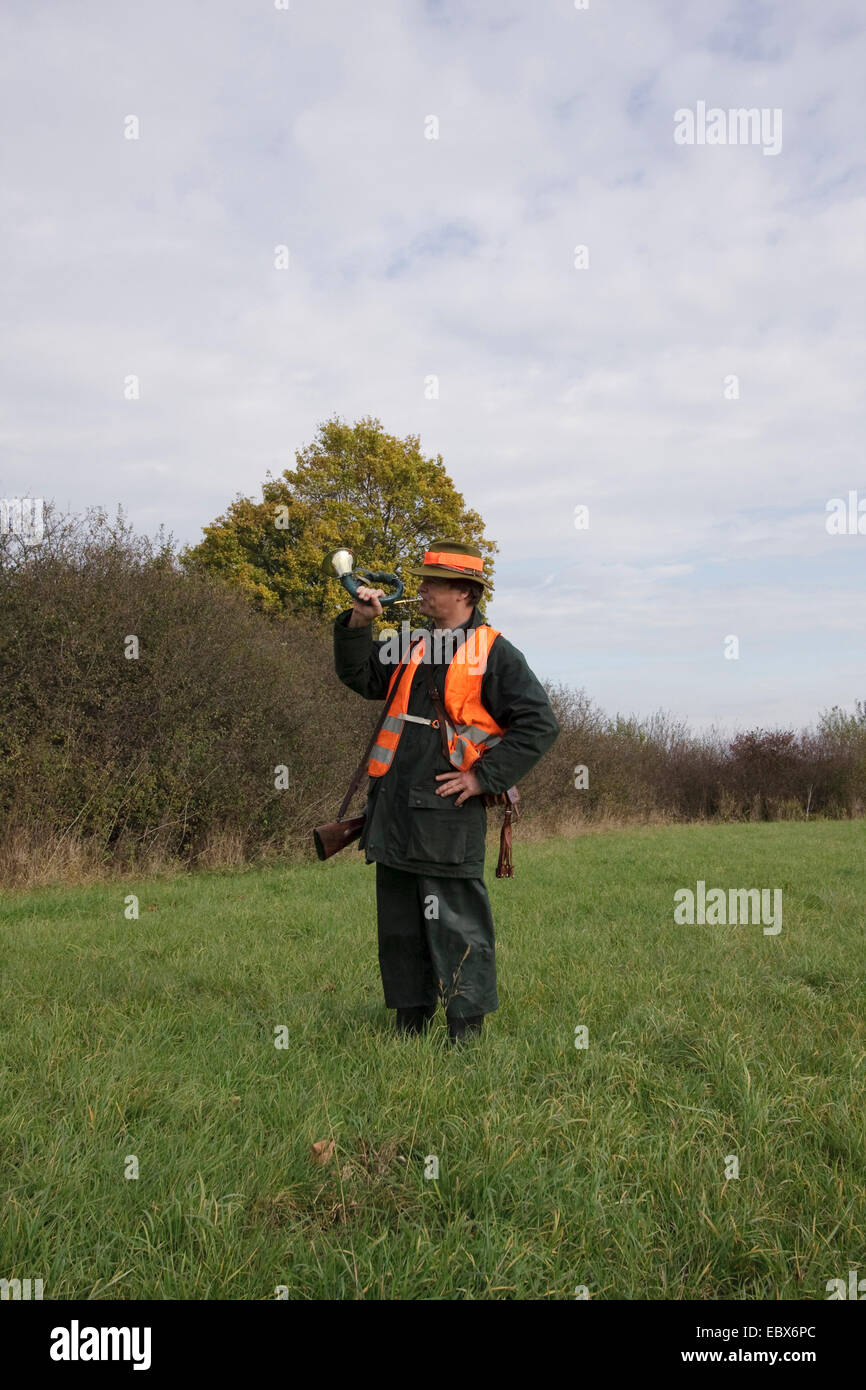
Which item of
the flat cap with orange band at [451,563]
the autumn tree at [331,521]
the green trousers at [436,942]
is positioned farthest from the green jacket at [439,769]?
Result: the autumn tree at [331,521]

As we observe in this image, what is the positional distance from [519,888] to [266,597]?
1460 centimetres

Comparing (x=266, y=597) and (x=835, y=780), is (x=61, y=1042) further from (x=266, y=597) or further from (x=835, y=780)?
(x=835, y=780)

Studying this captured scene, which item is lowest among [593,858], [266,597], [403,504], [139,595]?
[593,858]

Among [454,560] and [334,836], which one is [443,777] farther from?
[454,560]

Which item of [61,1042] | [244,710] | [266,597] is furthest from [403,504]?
[61,1042]

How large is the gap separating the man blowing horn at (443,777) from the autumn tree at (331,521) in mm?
17552

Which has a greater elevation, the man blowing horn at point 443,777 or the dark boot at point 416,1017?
the man blowing horn at point 443,777

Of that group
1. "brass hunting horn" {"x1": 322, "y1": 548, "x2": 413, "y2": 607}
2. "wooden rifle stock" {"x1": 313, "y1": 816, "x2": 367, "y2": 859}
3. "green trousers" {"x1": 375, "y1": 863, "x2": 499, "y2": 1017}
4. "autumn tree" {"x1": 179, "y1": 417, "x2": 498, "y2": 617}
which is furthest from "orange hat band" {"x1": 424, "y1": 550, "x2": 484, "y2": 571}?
"autumn tree" {"x1": 179, "y1": 417, "x2": 498, "y2": 617}

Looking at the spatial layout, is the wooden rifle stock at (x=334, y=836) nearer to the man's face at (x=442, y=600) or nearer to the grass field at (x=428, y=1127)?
the grass field at (x=428, y=1127)

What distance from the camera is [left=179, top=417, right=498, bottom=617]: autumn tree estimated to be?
22.8 metres

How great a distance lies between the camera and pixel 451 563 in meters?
4.36

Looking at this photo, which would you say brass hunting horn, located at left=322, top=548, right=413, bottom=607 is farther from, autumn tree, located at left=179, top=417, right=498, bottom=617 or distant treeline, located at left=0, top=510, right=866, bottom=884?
autumn tree, located at left=179, top=417, right=498, bottom=617

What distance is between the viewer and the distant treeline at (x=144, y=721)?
429 inches
